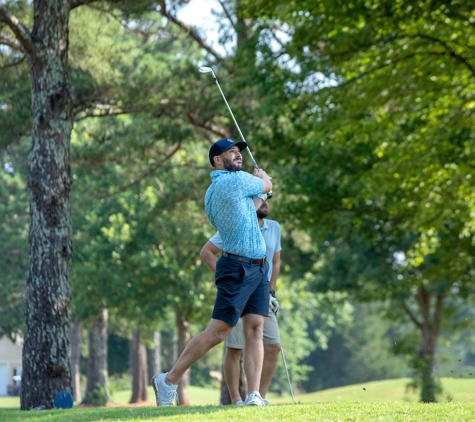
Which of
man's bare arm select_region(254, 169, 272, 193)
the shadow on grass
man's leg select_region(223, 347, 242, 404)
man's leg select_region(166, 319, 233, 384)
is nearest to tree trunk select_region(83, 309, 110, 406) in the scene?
man's leg select_region(223, 347, 242, 404)

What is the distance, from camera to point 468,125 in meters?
14.3

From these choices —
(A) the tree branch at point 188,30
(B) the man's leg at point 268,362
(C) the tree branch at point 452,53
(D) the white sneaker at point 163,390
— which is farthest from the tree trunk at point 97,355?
(D) the white sneaker at point 163,390

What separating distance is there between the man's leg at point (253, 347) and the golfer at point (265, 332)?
2.89 feet

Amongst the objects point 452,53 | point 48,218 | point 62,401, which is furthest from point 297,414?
point 452,53

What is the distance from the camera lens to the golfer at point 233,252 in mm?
6375

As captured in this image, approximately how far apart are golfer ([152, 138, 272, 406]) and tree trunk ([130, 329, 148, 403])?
2864cm

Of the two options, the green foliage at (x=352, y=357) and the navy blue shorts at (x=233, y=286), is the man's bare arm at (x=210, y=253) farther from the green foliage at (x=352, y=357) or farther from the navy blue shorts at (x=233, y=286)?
the green foliage at (x=352, y=357)

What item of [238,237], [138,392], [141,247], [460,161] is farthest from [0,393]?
[238,237]

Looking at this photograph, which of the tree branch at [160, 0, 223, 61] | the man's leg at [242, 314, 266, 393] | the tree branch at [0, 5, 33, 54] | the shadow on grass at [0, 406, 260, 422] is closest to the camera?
the shadow on grass at [0, 406, 260, 422]

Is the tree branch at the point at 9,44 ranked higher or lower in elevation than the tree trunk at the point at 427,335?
higher

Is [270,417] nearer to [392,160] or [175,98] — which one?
[392,160]

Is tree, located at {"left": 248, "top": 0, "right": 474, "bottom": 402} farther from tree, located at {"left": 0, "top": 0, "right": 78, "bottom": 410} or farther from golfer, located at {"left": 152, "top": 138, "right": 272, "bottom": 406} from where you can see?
golfer, located at {"left": 152, "top": 138, "right": 272, "bottom": 406}

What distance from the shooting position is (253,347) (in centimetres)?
670

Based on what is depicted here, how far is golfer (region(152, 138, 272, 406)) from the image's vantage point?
6.38 m
